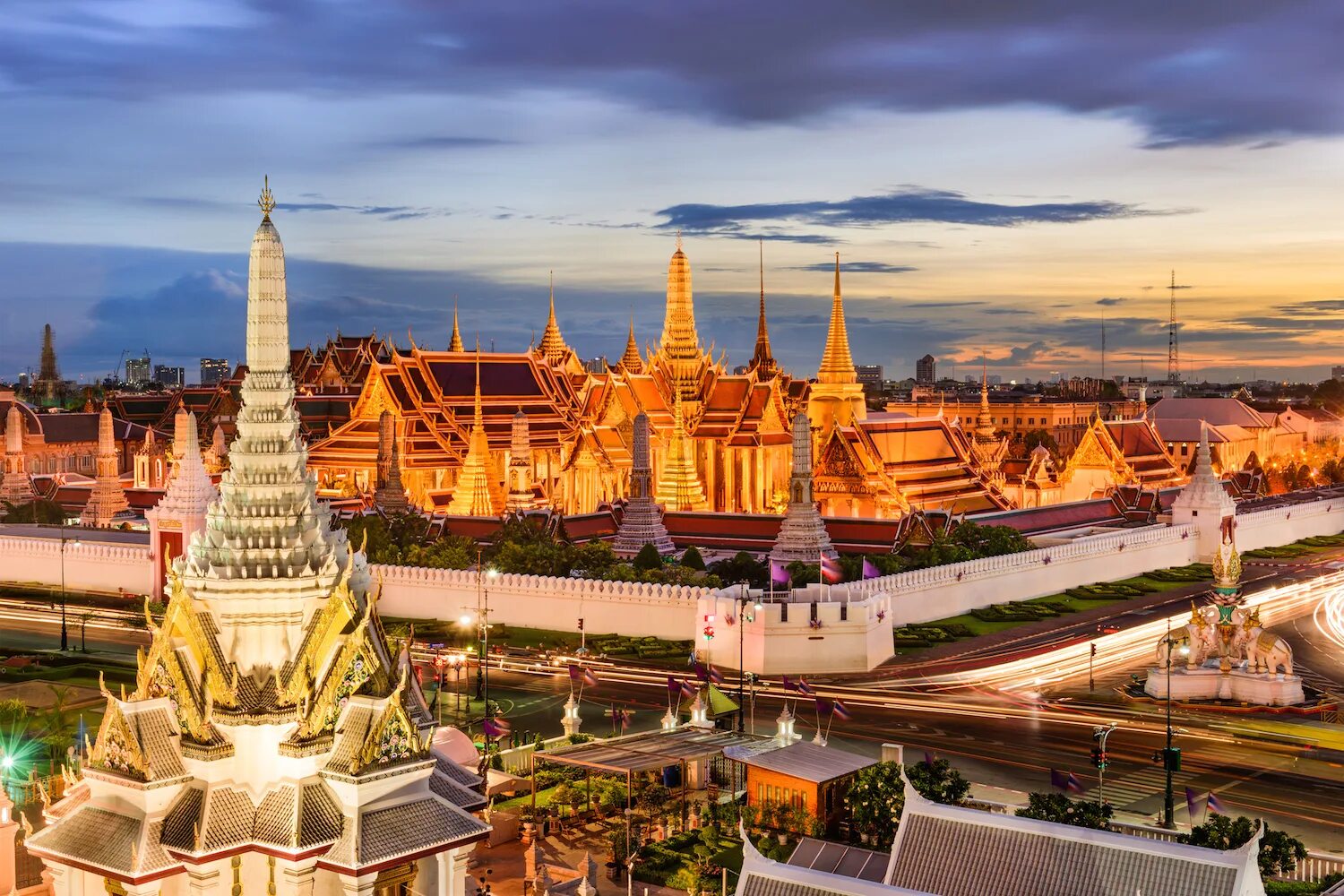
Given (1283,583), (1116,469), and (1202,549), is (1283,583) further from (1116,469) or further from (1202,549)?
(1116,469)

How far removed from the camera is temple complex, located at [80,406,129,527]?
6962 cm

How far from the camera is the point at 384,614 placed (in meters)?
51.8

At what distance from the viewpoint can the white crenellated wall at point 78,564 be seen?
56969 mm

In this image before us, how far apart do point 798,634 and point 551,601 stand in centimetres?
927

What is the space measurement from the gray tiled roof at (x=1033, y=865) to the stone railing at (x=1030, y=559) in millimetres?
23916

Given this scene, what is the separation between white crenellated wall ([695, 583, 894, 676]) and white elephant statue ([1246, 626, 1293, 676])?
988 cm

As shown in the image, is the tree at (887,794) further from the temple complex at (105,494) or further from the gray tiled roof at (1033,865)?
the temple complex at (105,494)

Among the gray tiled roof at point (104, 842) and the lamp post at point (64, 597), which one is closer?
the gray tiled roof at point (104, 842)

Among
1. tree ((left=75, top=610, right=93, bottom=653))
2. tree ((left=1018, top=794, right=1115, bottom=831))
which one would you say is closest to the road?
tree ((left=1018, top=794, right=1115, bottom=831))

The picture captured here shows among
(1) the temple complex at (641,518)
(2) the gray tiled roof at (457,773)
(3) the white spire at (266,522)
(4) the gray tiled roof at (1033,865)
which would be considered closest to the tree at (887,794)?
(4) the gray tiled roof at (1033,865)

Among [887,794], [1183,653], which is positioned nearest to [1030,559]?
[1183,653]

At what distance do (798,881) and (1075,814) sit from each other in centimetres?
665

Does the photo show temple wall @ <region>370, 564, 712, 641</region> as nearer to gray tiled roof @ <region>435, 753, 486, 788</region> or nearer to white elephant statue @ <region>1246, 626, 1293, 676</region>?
white elephant statue @ <region>1246, 626, 1293, 676</region>

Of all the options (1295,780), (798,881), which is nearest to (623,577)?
(1295,780)
